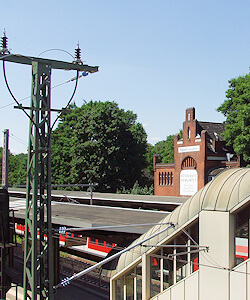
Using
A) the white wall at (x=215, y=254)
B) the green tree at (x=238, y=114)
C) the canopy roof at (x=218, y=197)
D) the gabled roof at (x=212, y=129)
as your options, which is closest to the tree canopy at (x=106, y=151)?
the gabled roof at (x=212, y=129)

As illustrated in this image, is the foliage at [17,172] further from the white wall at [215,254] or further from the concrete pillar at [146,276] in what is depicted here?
the white wall at [215,254]

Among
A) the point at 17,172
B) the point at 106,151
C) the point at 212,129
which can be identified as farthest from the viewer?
the point at 17,172

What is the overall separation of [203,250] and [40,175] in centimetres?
466

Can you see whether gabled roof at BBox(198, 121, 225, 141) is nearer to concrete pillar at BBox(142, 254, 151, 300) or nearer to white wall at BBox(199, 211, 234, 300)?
concrete pillar at BBox(142, 254, 151, 300)

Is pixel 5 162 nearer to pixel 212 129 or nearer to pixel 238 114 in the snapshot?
pixel 238 114

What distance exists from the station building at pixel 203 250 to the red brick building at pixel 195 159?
106 feet

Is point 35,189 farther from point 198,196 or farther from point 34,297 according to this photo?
point 198,196

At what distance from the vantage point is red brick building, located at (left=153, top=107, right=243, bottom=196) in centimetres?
4397

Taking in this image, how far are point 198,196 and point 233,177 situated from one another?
1078mm

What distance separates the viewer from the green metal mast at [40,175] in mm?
10016

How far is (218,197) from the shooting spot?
955cm

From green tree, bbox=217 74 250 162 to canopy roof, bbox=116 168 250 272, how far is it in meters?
26.7

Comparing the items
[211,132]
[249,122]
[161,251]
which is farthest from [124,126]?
[161,251]

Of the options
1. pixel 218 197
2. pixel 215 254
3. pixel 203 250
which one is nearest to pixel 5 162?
pixel 203 250
